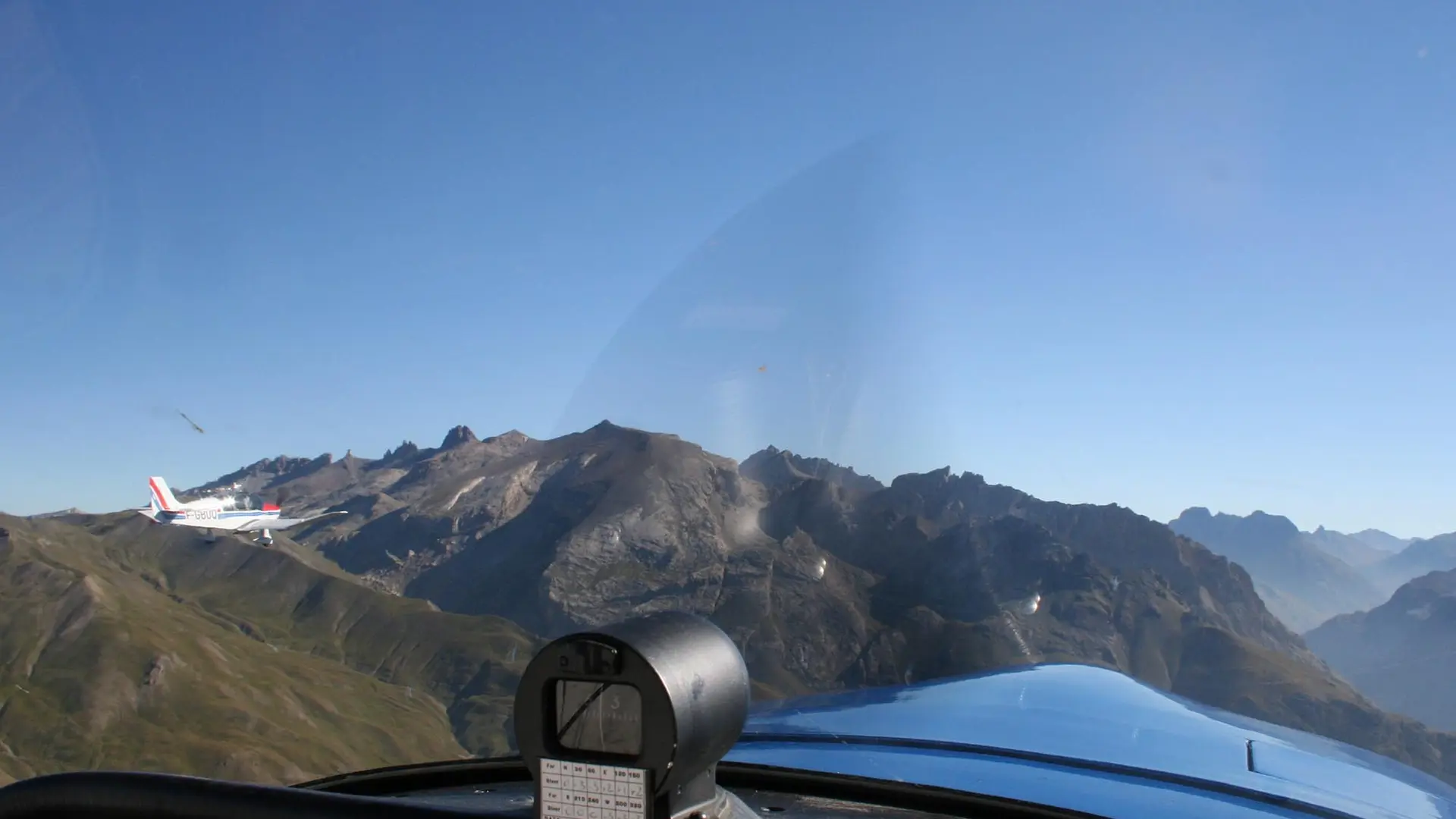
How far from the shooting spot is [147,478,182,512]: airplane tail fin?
131875 mm

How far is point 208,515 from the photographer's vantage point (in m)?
134

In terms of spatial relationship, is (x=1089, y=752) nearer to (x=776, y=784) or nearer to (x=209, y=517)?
(x=776, y=784)

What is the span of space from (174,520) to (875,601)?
94.6 metres

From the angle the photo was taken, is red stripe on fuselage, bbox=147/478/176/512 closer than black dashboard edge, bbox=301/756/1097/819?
No

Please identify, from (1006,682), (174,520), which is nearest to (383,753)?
(174,520)

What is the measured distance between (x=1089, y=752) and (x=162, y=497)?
149948 millimetres

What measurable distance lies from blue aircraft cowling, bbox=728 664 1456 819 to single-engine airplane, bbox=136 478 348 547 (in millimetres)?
130602

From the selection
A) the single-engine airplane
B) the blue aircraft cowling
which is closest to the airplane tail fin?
the single-engine airplane

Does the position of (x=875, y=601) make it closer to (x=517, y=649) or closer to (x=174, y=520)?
(x=174, y=520)

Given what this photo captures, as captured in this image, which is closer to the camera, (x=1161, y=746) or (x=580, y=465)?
(x=1161, y=746)

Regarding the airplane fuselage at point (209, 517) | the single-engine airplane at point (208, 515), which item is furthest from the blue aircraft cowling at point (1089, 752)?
the airplane fuselage at point (209, 517)

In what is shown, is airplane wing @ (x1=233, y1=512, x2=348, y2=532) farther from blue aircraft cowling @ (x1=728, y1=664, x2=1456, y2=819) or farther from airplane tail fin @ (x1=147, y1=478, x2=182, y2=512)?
blue aircraft cowling @ (x1=728, y1=664, x2=1456, y2=819)

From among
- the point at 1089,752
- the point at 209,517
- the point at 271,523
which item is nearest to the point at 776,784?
the point at 1089,752

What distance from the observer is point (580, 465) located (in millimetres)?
31500
